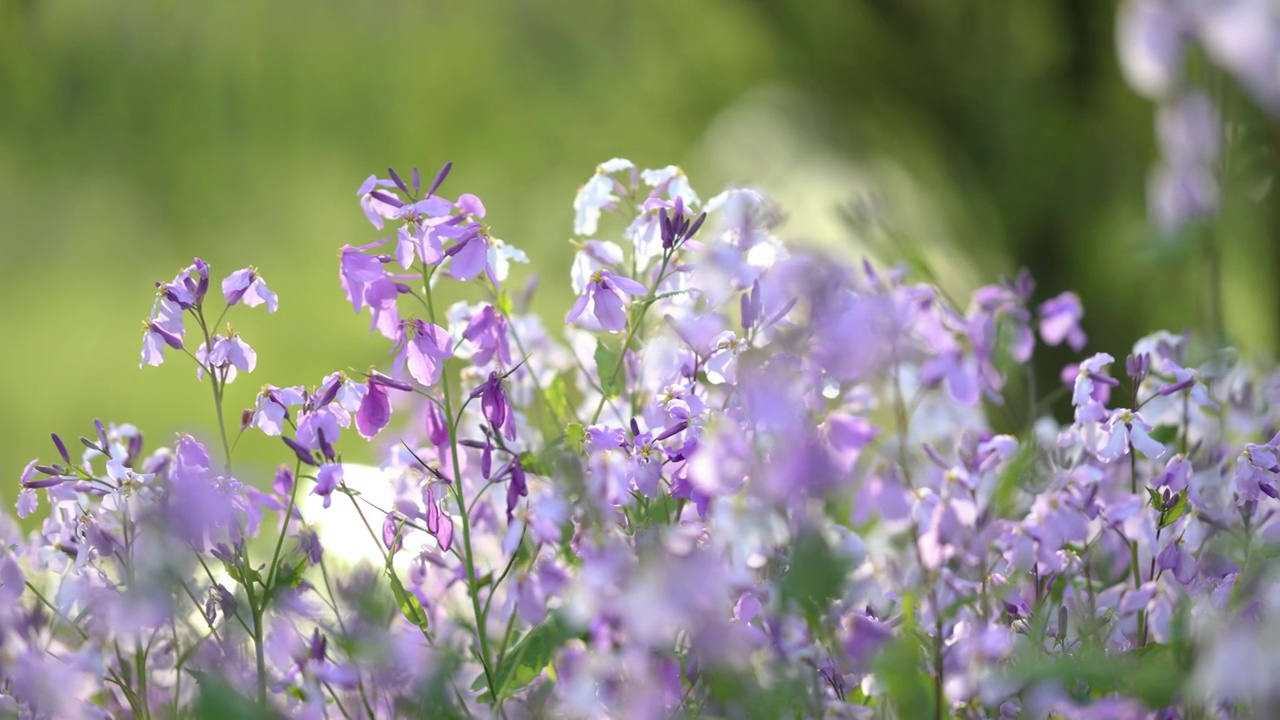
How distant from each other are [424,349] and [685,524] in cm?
23

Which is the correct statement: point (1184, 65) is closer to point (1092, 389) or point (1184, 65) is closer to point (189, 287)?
point (1092, 389)

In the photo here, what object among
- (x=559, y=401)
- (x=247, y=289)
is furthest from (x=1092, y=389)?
(x=247, y=289)

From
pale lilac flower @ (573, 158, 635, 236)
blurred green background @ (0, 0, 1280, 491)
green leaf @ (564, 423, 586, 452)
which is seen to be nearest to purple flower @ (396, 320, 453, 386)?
green leaf @ (564, 423, 586, 452)

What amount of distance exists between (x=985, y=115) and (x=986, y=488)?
9.34 feet

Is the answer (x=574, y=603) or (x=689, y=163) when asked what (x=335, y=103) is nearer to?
(x=689, y=163)

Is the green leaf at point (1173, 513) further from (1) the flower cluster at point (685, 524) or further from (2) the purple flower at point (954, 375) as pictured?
(2) the purple flower at point (954, 375)

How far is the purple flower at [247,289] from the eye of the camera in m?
0.95

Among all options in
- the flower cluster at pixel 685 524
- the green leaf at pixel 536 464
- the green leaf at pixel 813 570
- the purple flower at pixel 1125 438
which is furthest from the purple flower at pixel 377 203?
the purple flower at pixel 1125 438

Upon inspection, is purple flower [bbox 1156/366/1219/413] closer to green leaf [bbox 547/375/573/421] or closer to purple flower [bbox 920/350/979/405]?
purple flower [bbox 920/350/979/405]

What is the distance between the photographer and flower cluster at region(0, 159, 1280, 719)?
25.8 inches

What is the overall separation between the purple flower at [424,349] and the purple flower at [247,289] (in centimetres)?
13

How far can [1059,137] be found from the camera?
3.48 metres

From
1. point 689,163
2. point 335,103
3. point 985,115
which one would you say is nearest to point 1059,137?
point 985,115

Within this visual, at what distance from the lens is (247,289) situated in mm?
968
